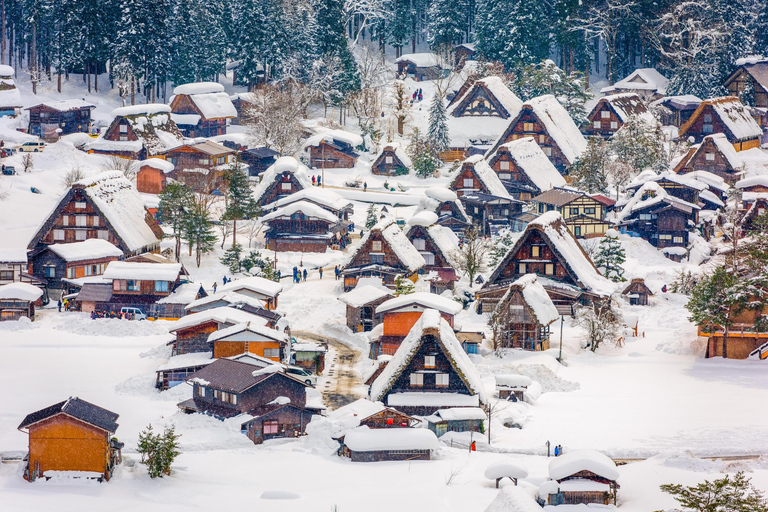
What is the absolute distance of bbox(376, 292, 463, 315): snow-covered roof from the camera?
53.9 m

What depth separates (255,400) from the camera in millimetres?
45750

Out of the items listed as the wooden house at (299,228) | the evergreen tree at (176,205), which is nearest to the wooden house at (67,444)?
the evergreen tree at (176,205)

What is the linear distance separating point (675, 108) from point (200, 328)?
172 feet

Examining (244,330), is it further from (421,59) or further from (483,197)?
(421,59)

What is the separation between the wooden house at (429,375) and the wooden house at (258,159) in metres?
39.6

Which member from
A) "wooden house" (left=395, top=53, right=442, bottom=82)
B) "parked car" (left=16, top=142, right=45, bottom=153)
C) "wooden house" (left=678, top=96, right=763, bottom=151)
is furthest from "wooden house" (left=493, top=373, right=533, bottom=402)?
"wooden house" (left=395, top=53, right=442, bottom=82)

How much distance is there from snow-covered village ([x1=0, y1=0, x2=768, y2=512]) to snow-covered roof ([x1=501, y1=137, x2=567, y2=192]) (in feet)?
0.81

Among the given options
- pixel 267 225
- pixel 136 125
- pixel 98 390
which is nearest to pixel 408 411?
pixel 98 390

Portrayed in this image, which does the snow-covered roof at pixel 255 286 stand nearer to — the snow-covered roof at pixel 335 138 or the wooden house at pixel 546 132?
the snow-covered roof at pixel 335 138

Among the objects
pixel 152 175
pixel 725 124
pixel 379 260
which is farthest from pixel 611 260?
pixel 152 175

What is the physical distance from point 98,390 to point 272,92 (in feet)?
148

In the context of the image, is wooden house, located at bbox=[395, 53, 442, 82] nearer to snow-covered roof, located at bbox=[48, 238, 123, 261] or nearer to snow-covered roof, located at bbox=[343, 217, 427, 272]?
snow-covered roof, located at bbox=[343, 217, 427, 272]

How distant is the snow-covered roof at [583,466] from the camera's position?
36344 mm

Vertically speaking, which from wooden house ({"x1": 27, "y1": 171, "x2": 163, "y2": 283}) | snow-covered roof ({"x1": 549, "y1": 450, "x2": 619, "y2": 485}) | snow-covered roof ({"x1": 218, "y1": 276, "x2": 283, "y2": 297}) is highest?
wooden house ({"x1": 27, "y1": 171, "x2": 163, "y2": 283})
